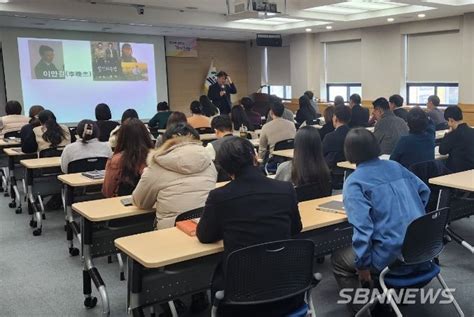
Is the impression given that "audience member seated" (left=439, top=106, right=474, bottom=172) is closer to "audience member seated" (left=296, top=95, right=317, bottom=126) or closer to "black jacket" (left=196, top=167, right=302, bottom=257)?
"black jacket" (left=196, top=167, right=302, bottom=257)

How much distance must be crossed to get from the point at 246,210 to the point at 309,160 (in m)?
1.30

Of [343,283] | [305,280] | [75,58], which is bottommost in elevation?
[343,283]

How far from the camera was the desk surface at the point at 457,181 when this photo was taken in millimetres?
3331

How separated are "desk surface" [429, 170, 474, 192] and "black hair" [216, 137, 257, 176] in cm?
200

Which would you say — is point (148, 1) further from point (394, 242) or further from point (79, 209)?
point (394, 242)

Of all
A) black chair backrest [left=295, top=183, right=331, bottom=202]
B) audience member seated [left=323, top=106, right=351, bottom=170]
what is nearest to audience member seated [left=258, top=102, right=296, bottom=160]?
audience member seated [left=323, top=106, right=351, bottom=170]

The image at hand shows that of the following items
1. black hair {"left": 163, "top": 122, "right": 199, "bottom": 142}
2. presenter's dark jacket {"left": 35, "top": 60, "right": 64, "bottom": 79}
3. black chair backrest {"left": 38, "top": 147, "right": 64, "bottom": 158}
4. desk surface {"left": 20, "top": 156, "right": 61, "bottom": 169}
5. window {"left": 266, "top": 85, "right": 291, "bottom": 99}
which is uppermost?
presenter's dark jacket {"left": 35, "top": 60, "right": 64, "bottom": 79}

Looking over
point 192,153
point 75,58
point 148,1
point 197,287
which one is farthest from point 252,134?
point 75,58

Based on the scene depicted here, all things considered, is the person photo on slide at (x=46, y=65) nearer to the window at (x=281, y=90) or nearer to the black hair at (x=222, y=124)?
the window at (x=281, y=90)

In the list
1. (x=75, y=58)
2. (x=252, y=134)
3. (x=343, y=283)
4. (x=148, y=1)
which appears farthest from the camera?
(x=75, y=58)

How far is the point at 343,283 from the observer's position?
8.58ft

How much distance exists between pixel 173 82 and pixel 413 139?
898 centimetres

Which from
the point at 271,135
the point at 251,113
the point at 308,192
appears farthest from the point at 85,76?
the point at 308,192

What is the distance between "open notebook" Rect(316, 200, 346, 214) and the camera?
2719 millimetres
